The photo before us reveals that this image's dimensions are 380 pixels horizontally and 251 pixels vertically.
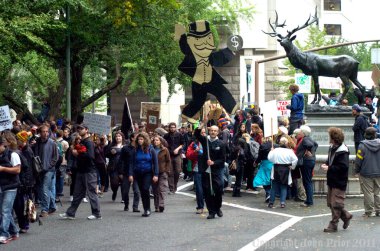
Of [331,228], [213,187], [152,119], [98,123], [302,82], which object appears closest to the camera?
[331,228]

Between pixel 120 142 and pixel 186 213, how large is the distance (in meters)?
3.66

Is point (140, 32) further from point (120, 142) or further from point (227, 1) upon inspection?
point (227, 1)

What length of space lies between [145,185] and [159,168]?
157 centimetres

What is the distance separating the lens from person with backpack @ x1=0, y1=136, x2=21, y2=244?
13.8 metres

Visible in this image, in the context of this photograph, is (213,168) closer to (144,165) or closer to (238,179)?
(144,165)

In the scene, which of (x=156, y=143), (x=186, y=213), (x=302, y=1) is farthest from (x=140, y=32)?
(x=302, y=1)

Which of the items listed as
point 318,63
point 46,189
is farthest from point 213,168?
point 318,63

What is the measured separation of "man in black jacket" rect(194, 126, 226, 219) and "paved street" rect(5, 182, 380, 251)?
32 cm

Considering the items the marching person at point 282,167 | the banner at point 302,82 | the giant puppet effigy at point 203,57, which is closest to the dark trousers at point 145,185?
the giant puppet effigy at point 203,57

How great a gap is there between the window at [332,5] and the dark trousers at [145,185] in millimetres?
58962

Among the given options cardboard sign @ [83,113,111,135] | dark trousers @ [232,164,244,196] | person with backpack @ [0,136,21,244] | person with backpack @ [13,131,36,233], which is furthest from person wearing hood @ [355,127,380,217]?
cardboard sign @ [83,113,111,135]

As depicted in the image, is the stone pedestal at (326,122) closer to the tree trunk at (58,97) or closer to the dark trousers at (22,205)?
the dark trousers at (22,205)

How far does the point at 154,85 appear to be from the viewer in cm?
3155

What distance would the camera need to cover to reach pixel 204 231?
14883 millimetres
